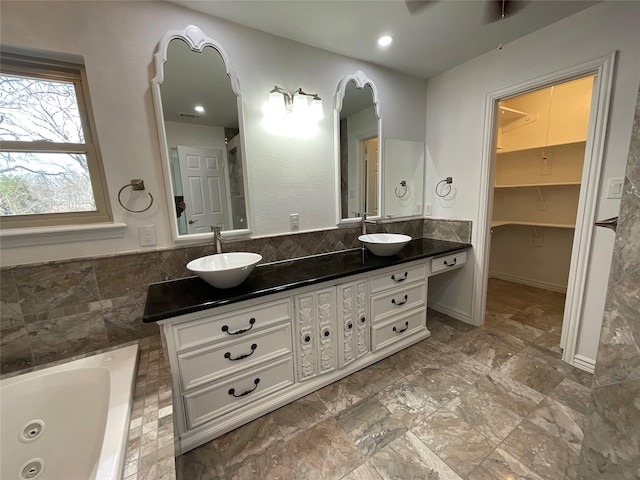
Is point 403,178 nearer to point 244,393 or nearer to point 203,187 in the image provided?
point 203,187

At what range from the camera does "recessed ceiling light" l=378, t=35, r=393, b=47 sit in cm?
184

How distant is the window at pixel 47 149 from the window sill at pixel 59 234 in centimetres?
9

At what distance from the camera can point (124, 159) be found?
1.44 m

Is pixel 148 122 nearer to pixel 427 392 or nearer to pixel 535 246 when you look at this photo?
pixel 427 392

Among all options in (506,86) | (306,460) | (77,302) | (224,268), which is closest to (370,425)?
(306,460)

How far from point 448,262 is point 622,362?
1431mm

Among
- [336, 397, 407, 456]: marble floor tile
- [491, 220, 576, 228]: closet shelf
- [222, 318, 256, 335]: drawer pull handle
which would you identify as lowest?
[336, 397, 407, 456]: marble floor tile

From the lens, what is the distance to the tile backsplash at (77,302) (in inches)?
50.1

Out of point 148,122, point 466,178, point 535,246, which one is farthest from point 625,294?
point 535,246

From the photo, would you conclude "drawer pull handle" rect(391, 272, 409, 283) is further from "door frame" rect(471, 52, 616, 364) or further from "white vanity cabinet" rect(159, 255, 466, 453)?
"door frame" rect(471, 52, 616, 364)

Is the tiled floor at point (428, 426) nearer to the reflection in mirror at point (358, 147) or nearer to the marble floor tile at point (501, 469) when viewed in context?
the marble floor tile at point (501, 469)

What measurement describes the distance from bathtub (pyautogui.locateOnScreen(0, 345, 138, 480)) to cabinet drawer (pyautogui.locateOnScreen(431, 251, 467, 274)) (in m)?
2.18

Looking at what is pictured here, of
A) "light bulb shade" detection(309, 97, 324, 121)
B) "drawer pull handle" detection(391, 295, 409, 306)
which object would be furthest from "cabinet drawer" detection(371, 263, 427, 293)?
"light bulb shade" detection(309, 97, 324, 121)

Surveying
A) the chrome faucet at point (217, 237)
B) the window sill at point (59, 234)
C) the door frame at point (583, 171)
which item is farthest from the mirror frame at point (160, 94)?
the door frame at point (583, 171)
